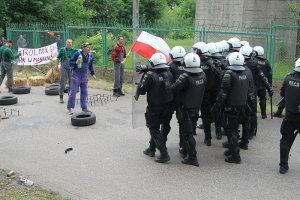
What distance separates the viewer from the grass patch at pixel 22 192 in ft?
19.0

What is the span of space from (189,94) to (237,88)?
877mm

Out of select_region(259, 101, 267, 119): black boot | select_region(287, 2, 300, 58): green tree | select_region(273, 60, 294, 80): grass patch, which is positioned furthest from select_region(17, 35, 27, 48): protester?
select_region(259, 101, 267, 119): black boot

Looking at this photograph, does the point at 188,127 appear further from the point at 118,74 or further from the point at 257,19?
the point at 257,19

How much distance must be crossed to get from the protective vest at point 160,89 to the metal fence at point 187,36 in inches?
251

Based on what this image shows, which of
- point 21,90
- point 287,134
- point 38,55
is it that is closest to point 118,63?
point 21,90

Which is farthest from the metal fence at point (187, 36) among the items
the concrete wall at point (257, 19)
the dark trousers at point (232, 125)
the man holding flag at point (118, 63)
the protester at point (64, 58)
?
the dark trousers at point (232, 125)

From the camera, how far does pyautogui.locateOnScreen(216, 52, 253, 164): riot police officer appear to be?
277 inches

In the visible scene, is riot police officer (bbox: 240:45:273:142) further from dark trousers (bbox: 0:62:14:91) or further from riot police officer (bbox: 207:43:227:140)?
dark trousers (bbox: 0:62:14:91)

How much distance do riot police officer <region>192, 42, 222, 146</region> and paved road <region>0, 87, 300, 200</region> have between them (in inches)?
21.1

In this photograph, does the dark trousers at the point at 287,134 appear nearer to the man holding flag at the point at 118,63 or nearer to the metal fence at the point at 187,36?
the metal fence at the point at 187,36

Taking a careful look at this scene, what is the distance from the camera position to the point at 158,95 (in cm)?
705

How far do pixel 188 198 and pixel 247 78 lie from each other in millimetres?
2595

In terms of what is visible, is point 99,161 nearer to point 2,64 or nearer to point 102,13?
point 2,64

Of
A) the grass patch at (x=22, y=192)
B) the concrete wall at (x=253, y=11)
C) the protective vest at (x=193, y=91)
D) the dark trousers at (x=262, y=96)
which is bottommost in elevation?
the grass patch at (x=22, y=192)
